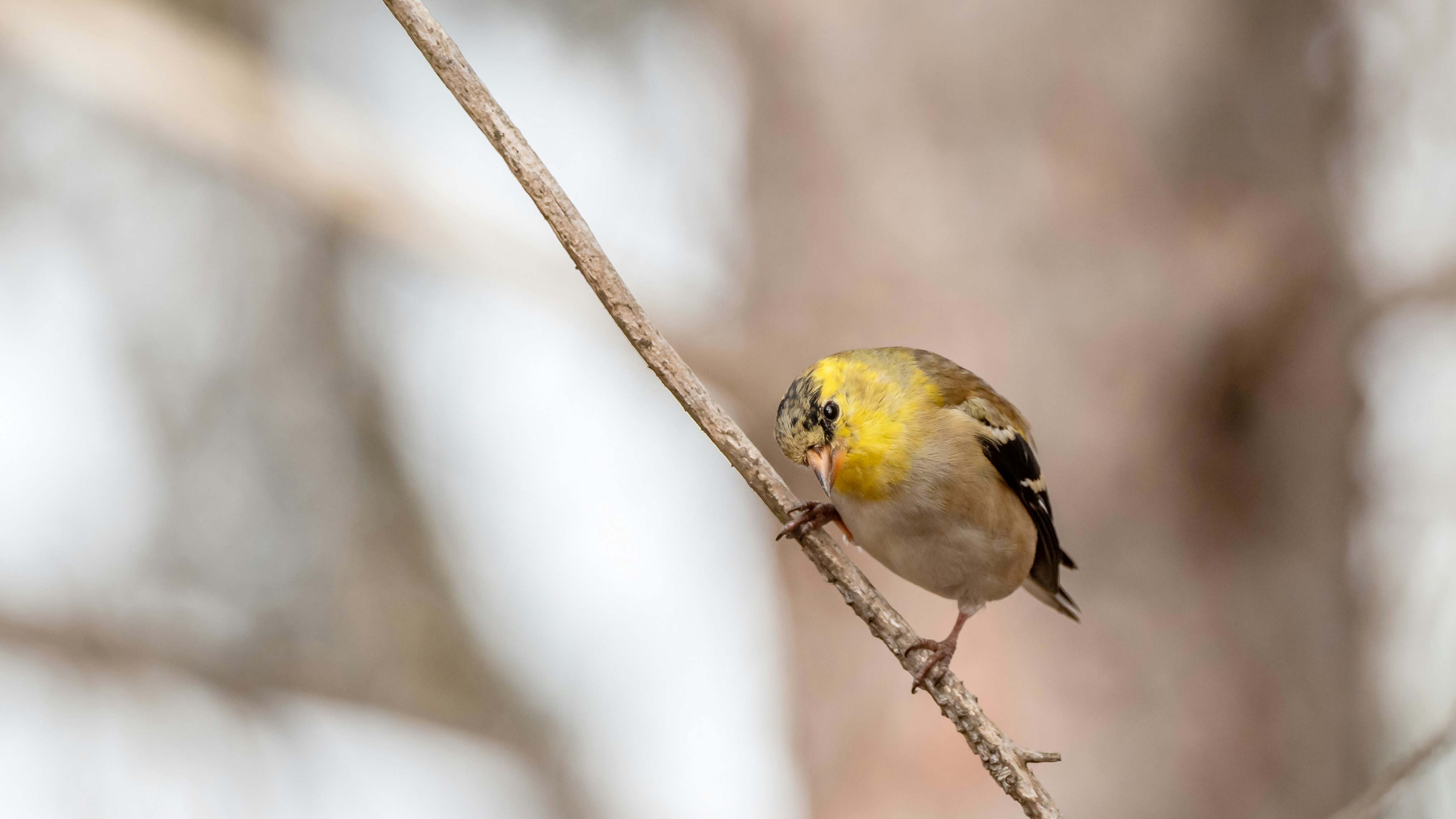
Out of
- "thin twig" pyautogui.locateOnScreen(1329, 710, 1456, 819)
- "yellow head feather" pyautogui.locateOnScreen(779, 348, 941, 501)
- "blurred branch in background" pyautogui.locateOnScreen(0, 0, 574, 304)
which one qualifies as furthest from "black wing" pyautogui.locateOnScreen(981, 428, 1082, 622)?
"blurred branch in background" pyautogui.locateOnScreen(0, 0, 574, 304)

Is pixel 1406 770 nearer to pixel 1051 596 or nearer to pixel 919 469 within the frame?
pixel 919 469

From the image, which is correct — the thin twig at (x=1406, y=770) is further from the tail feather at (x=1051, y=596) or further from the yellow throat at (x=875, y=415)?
the tail feather at (x=1051, y=596)

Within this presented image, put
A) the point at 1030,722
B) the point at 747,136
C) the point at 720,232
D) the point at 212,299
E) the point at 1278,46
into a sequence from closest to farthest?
the point at 1030,722
the point at 1278,46
the point at 747,136
the point at 720,232
the point at 212,299

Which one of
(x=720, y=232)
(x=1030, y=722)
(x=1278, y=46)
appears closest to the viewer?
(x=1030, y=722)

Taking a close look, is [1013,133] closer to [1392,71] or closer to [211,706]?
[1392,71]

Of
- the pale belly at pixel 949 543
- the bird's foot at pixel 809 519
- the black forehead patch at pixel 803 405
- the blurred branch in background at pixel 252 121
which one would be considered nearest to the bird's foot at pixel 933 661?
the pale belly at pixel 949 543

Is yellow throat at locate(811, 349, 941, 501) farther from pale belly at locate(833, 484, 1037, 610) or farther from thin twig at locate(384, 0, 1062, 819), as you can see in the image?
thin twig at locate(384, 0, 1062, 819)

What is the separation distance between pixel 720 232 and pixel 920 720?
2.14 metres

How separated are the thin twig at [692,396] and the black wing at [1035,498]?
860mm

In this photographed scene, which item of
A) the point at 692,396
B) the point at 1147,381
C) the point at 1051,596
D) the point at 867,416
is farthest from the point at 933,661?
the point at 1147,381

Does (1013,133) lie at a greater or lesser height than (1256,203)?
greater

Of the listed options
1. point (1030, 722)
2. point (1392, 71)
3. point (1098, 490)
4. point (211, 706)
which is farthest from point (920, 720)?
point (211, 706)

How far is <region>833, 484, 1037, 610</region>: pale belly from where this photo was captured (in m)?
2.26

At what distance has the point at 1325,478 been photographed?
10.8 feet
